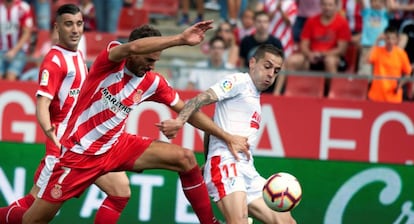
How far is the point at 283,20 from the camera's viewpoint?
14.4 m

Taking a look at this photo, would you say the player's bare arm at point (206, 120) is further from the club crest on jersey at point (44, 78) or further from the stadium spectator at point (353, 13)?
the stadium spectator at point (353, 13)

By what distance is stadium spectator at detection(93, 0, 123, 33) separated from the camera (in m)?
14.8

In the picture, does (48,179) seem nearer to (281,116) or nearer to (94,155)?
(94,155)

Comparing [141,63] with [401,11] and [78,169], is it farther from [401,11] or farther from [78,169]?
[401,11]

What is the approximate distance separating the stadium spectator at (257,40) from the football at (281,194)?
4.78m

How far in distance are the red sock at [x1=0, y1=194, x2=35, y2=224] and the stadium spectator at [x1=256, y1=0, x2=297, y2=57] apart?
5783 mm

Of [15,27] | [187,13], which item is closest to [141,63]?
[15,27]

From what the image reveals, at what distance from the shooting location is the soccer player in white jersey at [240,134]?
8867mm

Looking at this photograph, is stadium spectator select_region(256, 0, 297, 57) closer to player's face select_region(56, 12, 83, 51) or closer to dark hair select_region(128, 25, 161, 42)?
player's face select_region(56, 12, 83, 51)

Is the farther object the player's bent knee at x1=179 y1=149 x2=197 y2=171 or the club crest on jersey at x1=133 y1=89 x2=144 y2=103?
the player's bent knee at x1=179 y1=149 x2=197 y2=171

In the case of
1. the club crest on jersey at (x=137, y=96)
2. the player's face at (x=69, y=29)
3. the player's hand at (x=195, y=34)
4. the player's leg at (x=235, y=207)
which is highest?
the player's hand at (x=195, y=34)

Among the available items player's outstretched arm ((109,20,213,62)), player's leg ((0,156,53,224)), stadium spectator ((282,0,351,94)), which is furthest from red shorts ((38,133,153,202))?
stadium spectator ((282,0,351,94))

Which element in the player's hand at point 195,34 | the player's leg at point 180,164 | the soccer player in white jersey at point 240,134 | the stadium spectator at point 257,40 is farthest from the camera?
the stadium spectator at point 257,40

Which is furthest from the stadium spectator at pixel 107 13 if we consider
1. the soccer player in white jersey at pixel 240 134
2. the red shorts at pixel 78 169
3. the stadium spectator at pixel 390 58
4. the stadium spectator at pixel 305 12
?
the red shorts at pixel 78 169
